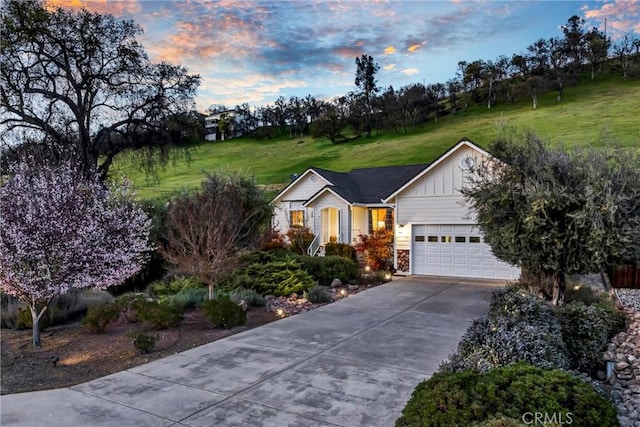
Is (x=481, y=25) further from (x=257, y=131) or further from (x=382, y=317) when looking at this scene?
(x=257, y=131)

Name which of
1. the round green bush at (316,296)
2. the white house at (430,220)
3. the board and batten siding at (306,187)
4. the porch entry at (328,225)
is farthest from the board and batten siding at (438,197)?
the round green bush at (316,296)

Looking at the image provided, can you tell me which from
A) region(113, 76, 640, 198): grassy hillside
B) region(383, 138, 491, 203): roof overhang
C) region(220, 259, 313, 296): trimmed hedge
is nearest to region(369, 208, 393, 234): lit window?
region(383, 138, 491, 203): roof overhang

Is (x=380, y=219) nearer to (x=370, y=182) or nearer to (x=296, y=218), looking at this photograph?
(x=370, y=182)

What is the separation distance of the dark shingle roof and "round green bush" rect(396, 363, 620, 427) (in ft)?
52.1

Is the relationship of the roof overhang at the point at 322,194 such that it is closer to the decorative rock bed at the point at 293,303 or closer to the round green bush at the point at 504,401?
the decorative rock bed at the point at 293,303

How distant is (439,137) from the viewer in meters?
43.2

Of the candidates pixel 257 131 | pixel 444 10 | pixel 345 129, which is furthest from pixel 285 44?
pixel 257 131

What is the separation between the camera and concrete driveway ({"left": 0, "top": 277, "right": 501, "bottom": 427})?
4461mm

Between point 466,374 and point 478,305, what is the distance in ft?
23.7

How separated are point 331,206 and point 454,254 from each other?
6.71 meters

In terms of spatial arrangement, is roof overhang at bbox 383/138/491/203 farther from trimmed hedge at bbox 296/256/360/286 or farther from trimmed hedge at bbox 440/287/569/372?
trimmed hedge at bbox 440/287/569/372

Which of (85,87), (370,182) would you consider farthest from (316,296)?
(85,87)

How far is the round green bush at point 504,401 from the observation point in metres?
3.31

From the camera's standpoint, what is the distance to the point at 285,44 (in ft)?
54.7
